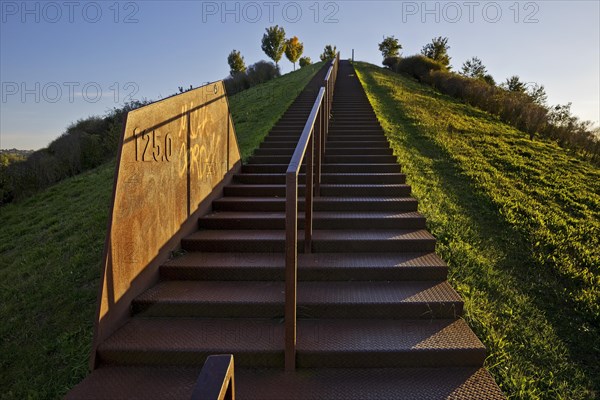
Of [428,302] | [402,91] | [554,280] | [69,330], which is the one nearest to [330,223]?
[428,302]

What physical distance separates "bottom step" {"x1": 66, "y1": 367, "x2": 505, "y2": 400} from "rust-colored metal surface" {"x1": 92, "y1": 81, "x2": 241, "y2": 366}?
0.36m

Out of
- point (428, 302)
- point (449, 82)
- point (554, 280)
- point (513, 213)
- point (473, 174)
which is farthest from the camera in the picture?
point (449, 82)

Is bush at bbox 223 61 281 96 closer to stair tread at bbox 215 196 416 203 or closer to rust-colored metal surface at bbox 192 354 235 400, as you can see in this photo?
stair tread at bbox 215 196 416 203

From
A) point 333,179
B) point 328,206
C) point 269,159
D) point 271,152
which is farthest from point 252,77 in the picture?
point 328,206

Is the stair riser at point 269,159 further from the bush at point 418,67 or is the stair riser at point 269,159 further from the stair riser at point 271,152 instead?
the bush at point 418,67

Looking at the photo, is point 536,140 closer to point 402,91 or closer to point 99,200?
point 402,91

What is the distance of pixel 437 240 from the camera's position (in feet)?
14.6

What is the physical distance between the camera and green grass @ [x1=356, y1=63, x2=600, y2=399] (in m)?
3.06

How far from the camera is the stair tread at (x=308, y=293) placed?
338 centimetres

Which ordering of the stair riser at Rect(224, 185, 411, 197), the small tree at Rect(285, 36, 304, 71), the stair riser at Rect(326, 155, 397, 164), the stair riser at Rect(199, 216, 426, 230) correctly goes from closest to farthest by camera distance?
the stair riser at Rect(199, 216, 426, 230) < the stair riser at Rect(224, 185, 411, 197) < the stair riser at Rect(326, 155, 397, 164) < the small tree at Rect(285, 36, 304, 71)

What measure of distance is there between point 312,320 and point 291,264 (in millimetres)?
806

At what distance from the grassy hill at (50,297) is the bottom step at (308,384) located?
0.34 m

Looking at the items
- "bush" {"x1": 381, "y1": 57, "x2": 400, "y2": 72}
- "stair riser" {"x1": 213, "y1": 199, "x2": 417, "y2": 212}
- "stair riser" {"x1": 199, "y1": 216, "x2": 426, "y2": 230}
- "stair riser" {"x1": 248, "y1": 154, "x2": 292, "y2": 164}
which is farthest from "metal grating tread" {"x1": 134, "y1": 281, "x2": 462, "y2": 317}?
"bush" {"x1": 381, "y1": 57, "x2": 400, "y2": 72}

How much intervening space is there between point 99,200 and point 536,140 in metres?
10.2
